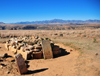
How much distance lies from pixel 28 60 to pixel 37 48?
54.0 inches

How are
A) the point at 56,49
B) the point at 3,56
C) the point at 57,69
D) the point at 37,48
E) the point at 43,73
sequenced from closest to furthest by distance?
the point at 43,73 < the point at 57,69 < the point at 3,56 < the point at 37,48 < the point at 56,49

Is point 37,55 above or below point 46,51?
below

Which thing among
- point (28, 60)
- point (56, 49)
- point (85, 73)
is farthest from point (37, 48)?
point (85, 73)

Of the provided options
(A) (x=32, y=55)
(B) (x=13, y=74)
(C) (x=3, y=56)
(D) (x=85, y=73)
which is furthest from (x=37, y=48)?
(D) (x=85, y=73)

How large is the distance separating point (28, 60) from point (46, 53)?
1628 mm

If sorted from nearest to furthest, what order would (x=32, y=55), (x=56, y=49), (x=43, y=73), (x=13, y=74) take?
(x=13, y=74), (x=43, y=73), (x=32, y=55), (x=56, y=49)

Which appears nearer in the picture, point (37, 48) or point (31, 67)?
point (31, 67)

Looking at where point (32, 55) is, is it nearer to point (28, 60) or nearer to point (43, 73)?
point (28, 60)

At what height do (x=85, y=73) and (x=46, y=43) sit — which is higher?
(x=46, y=43)

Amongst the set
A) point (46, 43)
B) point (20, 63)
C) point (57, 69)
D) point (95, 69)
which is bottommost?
point (57, 69)

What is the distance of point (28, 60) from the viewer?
7.37m

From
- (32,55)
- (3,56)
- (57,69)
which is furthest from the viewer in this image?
(32,55)

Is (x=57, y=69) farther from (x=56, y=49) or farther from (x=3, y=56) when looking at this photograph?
(x=3, y=56)

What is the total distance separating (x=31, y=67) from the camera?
620 cm
